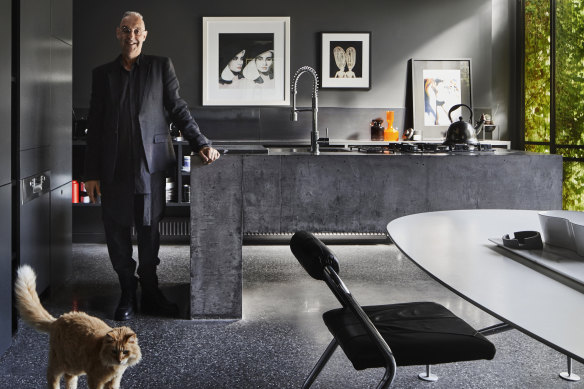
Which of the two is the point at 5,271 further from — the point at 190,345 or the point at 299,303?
the point at 299,303

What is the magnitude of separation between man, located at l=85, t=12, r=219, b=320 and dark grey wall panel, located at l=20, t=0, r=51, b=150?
336 mm

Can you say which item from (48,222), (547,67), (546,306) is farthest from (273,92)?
(546,306)

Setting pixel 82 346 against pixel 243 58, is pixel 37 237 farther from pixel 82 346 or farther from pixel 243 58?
pixel 243 58

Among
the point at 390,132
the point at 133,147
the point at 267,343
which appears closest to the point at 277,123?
the point at 390,132

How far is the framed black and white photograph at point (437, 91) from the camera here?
7152mm

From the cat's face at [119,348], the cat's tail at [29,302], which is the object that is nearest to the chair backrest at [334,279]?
the cat's face at [119,348]

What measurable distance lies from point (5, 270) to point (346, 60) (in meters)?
4.75

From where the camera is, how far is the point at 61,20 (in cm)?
459

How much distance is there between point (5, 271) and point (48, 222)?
105cm

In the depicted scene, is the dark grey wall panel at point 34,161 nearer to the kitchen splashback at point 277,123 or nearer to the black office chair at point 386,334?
the black office chair at point 386,334

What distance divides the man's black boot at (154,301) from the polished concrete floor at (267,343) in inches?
7.0

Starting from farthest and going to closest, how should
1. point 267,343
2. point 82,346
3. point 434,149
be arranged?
point 434,149 < point 267,343 < point 82,346

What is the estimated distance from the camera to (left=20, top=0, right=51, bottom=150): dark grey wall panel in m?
3.69

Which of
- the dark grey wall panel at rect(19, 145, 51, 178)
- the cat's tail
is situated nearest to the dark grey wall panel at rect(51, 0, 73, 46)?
the dark grey wall panel at rect(19, 145, 51, 178)
